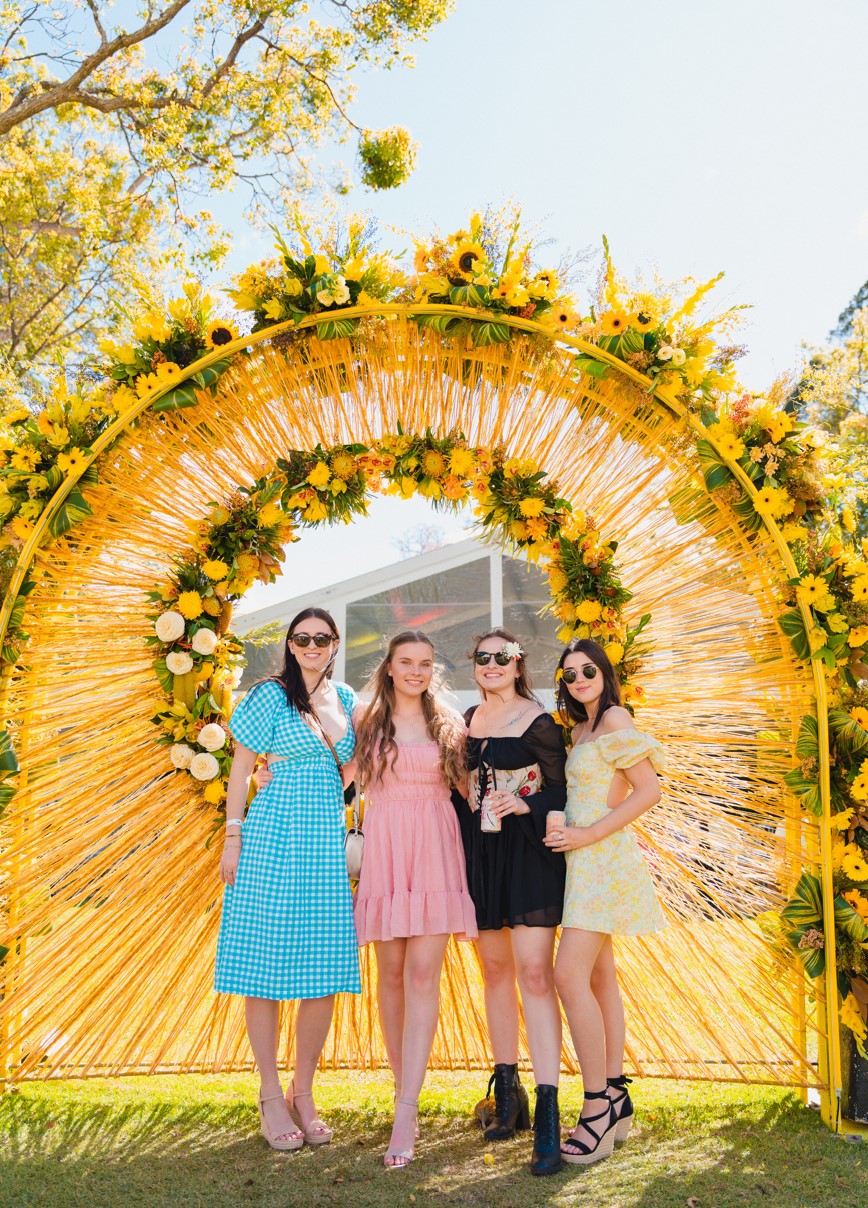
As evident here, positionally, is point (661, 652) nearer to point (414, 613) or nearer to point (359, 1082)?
point (359, 1082)

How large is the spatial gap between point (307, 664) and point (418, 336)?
1260mm

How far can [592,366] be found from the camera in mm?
3215

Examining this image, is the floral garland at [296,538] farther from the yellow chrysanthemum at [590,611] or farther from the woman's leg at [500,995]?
the woman's leg at [500,995]

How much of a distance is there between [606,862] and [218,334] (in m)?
2.10

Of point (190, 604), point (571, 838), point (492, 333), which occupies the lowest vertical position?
point (571, 838)

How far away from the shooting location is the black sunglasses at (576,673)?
114 inches

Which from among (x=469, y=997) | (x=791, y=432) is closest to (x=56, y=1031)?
(x=469, y=997)

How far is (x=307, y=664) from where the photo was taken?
9.93 ft

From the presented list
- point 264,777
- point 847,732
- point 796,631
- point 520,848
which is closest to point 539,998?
point 520,848

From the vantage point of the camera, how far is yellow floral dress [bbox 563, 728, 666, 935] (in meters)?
2.71

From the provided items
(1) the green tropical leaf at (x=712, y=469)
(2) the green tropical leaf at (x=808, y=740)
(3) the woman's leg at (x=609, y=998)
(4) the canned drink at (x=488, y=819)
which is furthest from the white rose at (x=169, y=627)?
(2) the green tropical leaf at (x=808, y=740)

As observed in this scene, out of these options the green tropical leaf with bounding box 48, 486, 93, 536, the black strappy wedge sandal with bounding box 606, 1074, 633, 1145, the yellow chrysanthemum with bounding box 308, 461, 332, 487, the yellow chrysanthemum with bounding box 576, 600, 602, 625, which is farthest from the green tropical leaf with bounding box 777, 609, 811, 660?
the green tropical leaf with bounding box 48, 486, 93, 536

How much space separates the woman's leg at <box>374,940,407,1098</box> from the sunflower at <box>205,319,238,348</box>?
1.99m

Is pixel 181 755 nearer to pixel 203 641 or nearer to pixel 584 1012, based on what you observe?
pixel 203 641
